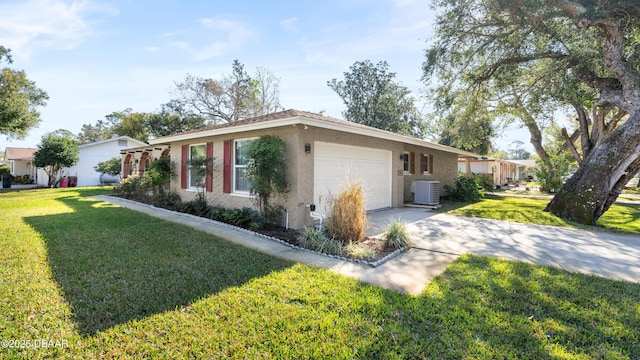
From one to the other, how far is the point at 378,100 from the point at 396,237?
77.5ft

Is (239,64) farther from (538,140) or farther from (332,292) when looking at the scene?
(332,292)

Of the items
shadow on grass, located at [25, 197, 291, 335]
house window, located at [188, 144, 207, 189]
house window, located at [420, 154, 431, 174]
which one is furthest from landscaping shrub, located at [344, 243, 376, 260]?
house window, located at [420, 154, 431, 174]

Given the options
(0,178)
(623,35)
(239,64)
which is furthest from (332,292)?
(0,178)

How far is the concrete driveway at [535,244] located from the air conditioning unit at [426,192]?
3388 millimetres

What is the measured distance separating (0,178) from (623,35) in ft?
132

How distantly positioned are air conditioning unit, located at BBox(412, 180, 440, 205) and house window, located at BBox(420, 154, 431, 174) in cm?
223

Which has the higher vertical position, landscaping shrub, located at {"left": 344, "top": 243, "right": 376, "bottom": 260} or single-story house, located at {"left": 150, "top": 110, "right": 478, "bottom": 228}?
single-story house, located at {"left": 150, "top": 110, "right": 478, "bottom": 228}

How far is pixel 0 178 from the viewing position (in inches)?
974

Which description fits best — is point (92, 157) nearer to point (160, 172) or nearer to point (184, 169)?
point (160, 172)

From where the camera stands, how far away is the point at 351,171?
8.78 meters

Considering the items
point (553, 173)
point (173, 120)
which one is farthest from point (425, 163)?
point (173, 120)

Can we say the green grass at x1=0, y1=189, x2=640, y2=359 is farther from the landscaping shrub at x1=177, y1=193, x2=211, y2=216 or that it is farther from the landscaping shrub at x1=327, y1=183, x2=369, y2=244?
the landscaping shrub at x1=177, y1=193, x2=211, y2=216

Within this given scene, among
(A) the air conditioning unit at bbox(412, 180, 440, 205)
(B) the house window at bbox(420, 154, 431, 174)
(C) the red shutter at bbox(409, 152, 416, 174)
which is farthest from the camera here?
(B) the house window at bbox(420, 154, 431, 174)

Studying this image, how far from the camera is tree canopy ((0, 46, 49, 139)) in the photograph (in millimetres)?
16844
